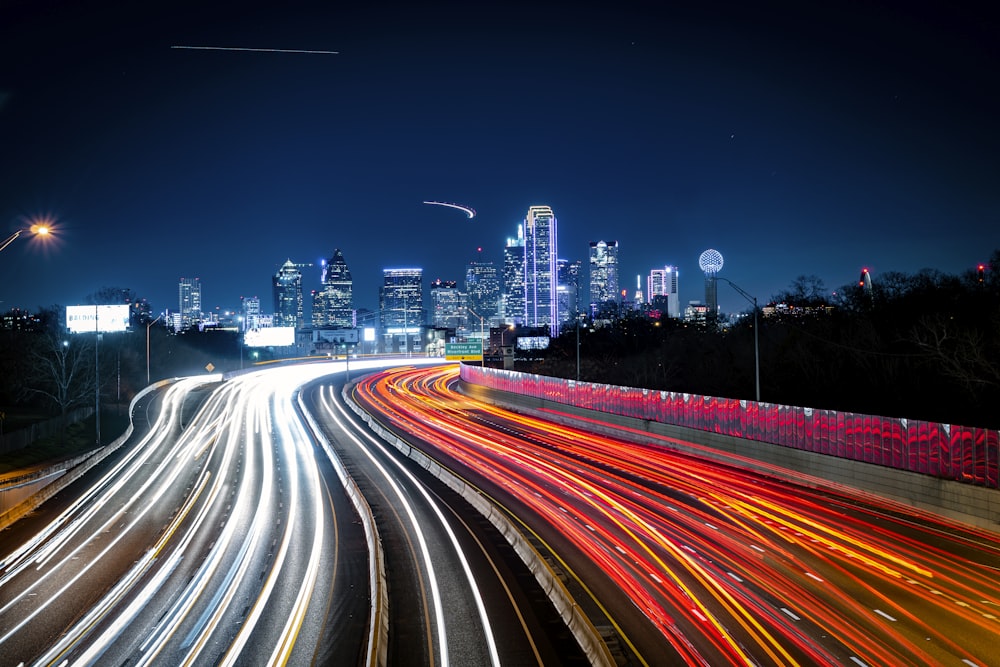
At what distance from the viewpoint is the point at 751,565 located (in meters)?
18.1

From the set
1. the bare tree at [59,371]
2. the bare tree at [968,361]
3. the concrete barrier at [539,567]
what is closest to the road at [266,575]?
the concrete barrier at [539,567]

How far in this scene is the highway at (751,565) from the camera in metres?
13.4

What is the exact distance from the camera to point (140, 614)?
16812mm

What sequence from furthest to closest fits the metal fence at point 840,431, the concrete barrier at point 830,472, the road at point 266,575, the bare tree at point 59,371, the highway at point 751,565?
the bare tree at point 59,371 → the metal fence at point 840,431 → the concrete barrier at point 830,472 → the road at point 266,575 → the highway at point 751,565

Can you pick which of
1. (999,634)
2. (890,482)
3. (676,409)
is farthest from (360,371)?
Result: (999,634)

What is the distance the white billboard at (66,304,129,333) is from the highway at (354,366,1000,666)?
58.1 m

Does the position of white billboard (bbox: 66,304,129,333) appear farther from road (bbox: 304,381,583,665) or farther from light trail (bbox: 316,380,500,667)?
road (bbox: 304,381,583,665)

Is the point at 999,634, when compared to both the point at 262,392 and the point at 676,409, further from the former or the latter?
the point at 262,392

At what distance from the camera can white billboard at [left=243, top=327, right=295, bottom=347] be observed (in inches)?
4262

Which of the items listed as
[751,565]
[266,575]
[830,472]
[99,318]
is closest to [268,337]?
[99,318]

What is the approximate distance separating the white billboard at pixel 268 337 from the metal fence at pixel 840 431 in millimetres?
74531

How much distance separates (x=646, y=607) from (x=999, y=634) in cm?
636

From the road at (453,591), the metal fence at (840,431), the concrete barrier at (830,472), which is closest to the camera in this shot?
the road at (453,591)

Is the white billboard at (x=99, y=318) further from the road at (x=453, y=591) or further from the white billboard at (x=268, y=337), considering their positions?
the road at (x=453, y=591)
